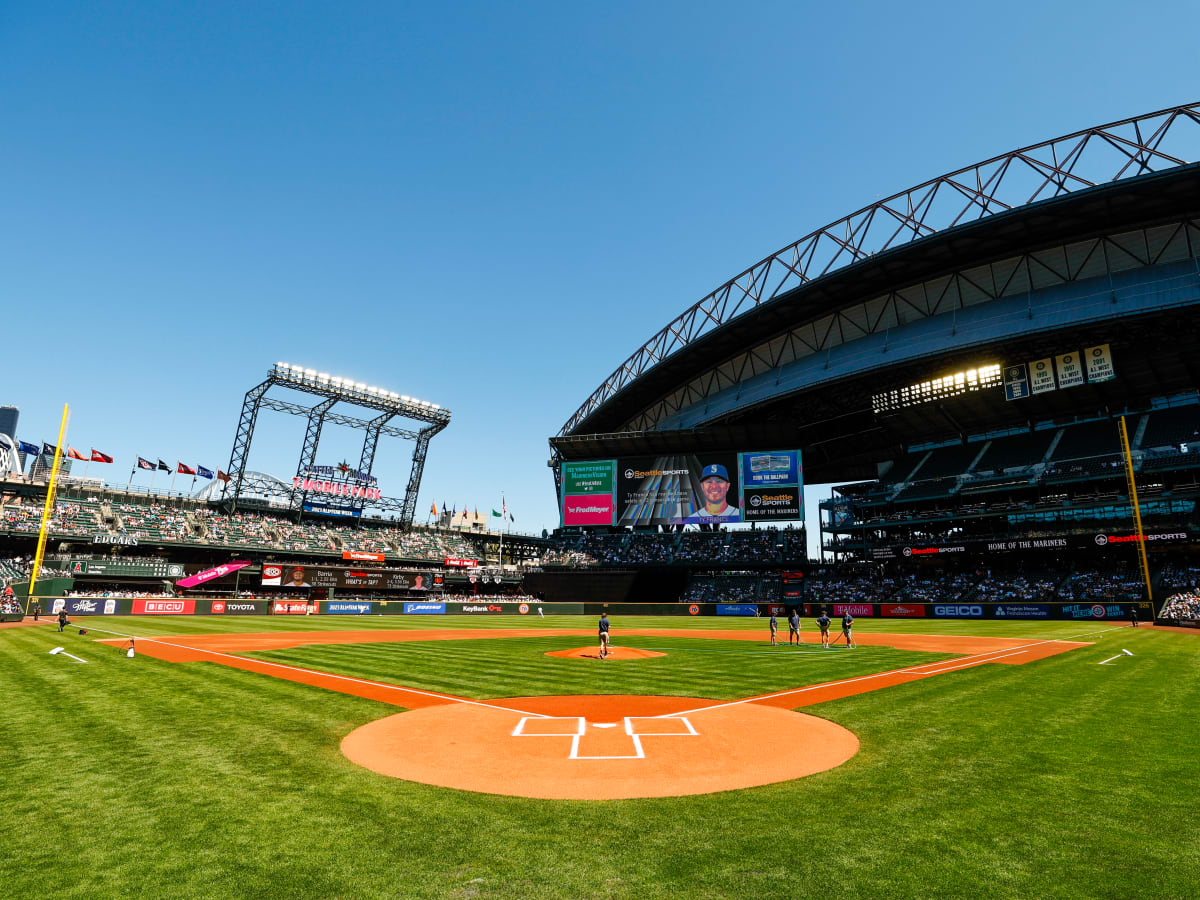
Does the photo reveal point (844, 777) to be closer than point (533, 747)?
Yes

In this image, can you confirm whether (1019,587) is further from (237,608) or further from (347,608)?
(237,608)

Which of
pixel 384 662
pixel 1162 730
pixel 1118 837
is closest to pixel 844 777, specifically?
pixel 1118 837

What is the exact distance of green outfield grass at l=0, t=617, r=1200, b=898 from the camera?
193 inches

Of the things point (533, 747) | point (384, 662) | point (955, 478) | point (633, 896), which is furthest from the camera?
point (955, 478)

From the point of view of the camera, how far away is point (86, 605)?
39875mm

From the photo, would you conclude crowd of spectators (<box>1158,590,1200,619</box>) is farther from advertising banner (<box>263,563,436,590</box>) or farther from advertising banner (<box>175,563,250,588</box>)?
advertising banner (<box>175,563,250,588</box>)

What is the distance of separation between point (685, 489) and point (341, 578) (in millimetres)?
36495

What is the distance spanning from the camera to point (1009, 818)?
20.4 ft

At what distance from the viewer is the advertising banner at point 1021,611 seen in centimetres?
4384

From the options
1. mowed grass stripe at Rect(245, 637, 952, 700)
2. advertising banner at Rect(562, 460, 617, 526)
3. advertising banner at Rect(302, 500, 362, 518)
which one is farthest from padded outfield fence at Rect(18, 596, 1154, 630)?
advertising banner at Rect(302, 500, 362, 518)

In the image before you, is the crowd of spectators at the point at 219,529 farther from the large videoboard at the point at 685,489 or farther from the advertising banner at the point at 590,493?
the advertising banner at the point at 590,493

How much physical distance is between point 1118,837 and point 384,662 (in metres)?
18.5

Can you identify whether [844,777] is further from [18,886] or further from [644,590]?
[644,590]

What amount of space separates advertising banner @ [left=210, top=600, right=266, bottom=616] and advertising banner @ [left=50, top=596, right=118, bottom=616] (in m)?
6.07
